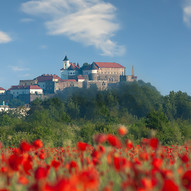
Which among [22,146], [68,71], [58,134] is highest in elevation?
[68,71]

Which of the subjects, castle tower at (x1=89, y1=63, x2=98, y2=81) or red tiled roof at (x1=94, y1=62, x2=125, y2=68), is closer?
castle tower at (x1=89, y1=63, x2=98, y2=81)

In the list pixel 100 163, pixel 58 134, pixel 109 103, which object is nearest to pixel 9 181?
pixel 100 163

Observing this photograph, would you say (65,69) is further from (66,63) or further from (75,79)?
(75,79)

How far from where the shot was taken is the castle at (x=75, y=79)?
363ft

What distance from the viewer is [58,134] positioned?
15.1 m

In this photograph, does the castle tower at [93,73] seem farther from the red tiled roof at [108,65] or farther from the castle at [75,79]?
the red tiled roof at [108,65]

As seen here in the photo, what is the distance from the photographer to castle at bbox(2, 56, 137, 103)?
110 m

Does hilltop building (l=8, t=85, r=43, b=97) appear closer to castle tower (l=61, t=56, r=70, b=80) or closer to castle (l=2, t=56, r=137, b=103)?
castle (l=2, t=56, r=137, b=103)

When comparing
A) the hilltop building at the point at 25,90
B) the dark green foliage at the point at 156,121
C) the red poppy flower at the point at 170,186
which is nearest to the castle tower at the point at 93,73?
the hilltop building at the point at 25,90

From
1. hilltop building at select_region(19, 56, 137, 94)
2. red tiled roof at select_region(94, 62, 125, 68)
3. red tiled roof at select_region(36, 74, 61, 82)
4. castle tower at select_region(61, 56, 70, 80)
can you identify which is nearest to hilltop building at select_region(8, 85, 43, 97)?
hilltop building at select_region(19, 56, 137, 94)

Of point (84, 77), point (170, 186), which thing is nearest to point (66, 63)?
point (84, 77)

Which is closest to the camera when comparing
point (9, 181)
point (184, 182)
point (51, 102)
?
point (184, 182)

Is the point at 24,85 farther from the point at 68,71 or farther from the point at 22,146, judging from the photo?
the point at 22,146

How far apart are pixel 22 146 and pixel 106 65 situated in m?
120
